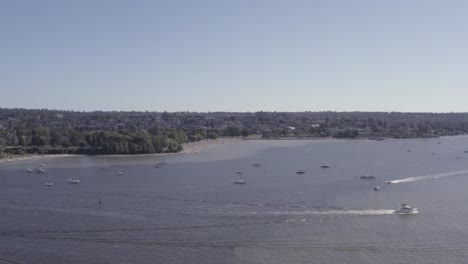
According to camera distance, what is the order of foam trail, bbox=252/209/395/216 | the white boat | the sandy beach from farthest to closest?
the sandy beach < the white boat < foam trail, bbox=252/209/395/216

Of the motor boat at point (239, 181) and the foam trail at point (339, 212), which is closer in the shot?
the foam trail at point (339, 212)

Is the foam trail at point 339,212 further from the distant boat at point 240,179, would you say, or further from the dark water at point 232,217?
the distant boat at point 240,179

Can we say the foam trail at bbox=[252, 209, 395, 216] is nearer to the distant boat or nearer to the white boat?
the white boat

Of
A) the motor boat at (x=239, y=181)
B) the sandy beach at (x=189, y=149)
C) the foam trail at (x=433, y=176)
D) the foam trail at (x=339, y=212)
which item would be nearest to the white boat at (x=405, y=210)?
the foam trail at (x=339, y=212)

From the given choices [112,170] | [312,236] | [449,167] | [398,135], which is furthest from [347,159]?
[398,135]

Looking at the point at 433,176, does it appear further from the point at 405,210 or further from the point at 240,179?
the point at 405,210

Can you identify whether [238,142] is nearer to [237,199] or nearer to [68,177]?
[68,177]

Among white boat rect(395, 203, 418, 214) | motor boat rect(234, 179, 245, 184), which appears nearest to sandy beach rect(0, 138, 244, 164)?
motor boat rect(234, 179, 245, 184)

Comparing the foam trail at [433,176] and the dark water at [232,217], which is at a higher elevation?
the foam trail at [433,176]

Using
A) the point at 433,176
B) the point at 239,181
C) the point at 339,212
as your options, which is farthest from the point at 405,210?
the point at 433,176

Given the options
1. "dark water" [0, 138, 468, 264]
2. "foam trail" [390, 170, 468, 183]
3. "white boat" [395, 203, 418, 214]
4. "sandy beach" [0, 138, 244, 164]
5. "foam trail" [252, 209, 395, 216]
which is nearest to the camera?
"dark water" [0, 138, 468, 264]

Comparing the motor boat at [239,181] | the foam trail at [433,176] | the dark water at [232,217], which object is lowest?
the dark water at [232,217]
